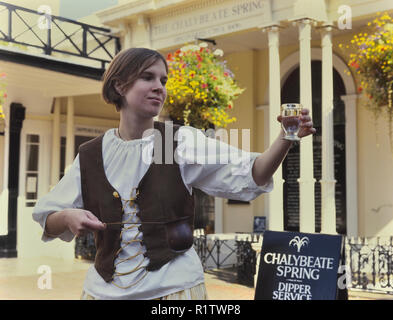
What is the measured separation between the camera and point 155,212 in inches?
71.9

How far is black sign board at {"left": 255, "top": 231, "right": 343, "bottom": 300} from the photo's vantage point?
→ 3.09 m

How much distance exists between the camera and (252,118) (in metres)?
11.2

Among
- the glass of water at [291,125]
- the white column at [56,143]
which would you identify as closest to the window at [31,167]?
the white column at [56,143]

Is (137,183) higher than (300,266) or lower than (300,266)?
higher

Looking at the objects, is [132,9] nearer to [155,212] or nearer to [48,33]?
[48,33]

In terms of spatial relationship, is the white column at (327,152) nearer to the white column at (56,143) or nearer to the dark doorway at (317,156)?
the dark doorway at (317,156)

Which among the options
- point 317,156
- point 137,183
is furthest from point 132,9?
point 137,183

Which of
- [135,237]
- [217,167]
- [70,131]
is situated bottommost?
[135,237]

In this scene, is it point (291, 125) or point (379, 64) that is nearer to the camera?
point (291, 125)

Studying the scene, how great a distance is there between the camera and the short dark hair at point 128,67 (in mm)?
1886

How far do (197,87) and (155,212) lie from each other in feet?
20.2

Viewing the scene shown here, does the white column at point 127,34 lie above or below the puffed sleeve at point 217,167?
above

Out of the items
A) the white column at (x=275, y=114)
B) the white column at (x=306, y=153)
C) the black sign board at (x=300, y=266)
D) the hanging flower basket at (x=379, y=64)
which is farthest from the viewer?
the white column at (x=275, y=114)
